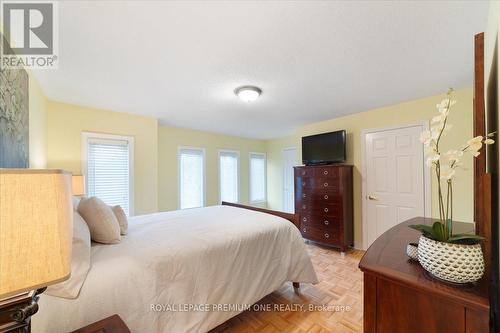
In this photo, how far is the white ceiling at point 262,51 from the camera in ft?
4.26

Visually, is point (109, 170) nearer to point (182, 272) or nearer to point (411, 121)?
point (182, 272)

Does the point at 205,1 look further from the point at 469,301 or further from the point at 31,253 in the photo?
the point at 469,301

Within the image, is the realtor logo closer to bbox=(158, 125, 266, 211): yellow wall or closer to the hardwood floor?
bbox=(158, 125, 266, 211): yellow wall

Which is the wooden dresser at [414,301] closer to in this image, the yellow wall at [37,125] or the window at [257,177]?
the yellow wall at [37,125]

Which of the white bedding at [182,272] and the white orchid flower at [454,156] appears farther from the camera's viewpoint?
the white bedding at [182,272]

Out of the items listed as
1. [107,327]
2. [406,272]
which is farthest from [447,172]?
[107,327]

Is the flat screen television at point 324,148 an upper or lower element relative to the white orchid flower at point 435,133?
upper

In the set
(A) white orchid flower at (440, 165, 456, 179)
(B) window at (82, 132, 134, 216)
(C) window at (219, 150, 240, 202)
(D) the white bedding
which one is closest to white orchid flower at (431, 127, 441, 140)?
(A) white orchid flower at (440, 165, 456, 179)

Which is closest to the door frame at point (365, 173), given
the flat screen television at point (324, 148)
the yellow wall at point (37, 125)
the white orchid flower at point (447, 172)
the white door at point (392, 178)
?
the white door at point (392, 178)

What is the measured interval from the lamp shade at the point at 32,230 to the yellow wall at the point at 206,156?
382 cm

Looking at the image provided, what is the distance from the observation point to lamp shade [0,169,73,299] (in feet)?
1.49

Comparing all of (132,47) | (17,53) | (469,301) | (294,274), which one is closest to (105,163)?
(17,53)

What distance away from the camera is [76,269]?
3.50ft

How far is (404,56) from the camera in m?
1.80
